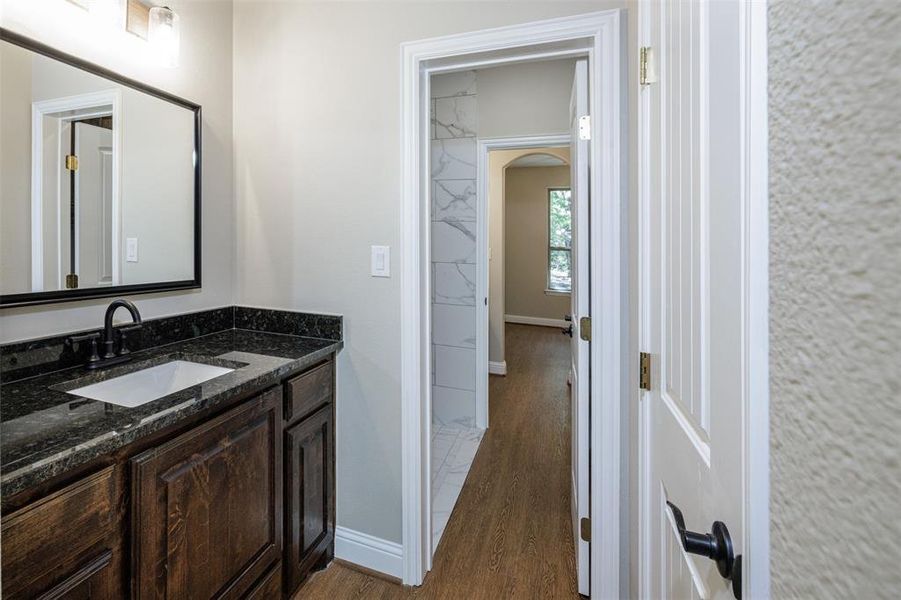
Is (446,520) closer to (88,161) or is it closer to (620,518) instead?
(620,518)

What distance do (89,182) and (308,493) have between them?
135 centimetres

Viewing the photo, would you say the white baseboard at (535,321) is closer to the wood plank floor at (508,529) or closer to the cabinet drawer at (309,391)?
the wood plank floor at (508,529)

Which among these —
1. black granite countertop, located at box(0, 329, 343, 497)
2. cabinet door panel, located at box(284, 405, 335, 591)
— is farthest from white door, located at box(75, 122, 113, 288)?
cabinet door panel, located at box(284, 405, 335, 591)

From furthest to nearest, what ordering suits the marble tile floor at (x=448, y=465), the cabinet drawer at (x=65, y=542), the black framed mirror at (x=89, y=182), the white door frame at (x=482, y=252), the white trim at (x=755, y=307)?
the white door frame at (x=482, y=252) < the marble tile floor at (x=448, y=465) < the black framed mirror at (x=89, y=182) < the cabinet drawer at (x=65, y=542) < the white trim at (x=755, y=307)

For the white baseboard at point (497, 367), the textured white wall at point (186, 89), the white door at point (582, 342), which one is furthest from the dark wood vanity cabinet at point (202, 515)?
the white baseboard at point (497, 367)

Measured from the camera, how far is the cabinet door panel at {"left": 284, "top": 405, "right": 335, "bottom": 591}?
60.6 inches

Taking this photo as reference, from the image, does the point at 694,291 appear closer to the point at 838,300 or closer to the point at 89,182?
the point at 838,300

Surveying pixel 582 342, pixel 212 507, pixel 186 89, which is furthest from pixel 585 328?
pixel 186 89

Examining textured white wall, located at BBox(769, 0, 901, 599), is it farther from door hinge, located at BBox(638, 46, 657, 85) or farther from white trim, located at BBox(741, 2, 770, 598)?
door hinge, located at BBox(638, 46, 657, 85)

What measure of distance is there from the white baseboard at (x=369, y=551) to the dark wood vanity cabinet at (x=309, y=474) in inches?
1.8

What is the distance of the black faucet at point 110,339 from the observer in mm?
1355

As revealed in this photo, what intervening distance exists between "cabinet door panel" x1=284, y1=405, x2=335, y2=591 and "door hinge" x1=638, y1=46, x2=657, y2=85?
5.15 ft

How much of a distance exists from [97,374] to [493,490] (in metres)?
1.92

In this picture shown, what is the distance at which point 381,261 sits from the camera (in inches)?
68.1
